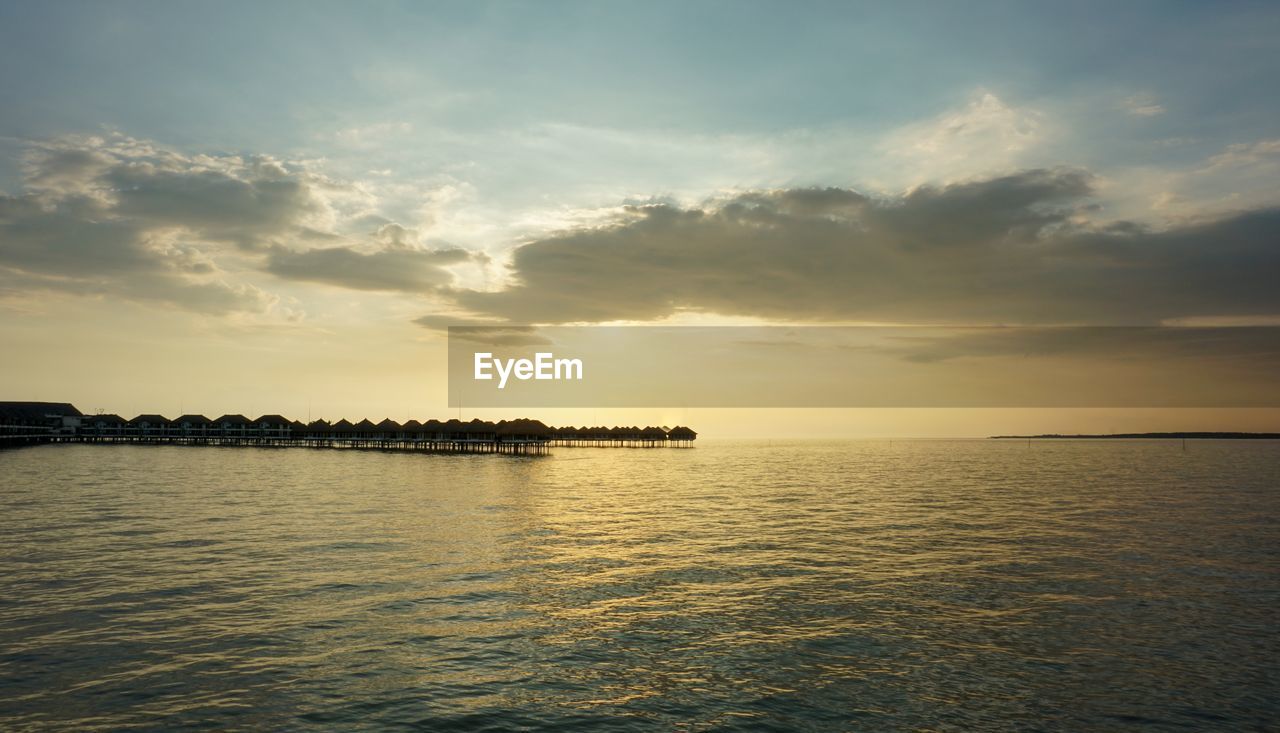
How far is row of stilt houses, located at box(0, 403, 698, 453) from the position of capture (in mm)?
135500

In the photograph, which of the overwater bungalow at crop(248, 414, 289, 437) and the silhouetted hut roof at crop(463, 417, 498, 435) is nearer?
the silhouetted hut roof at crop(463, 417, 498, 435)

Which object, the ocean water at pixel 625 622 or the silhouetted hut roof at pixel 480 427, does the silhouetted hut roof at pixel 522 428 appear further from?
the ocean water at pixel 625 622

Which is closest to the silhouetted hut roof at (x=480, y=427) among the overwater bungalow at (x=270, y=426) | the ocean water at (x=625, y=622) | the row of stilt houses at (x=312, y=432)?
the row of stilt houses at (x=312, y=432)

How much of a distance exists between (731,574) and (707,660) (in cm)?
979

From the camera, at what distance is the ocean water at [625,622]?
1377cm

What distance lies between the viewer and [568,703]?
552 inches

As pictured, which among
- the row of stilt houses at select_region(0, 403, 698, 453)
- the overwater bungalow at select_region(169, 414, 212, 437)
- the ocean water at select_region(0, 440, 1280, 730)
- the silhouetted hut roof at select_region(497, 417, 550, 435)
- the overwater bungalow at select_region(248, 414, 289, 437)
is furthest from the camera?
the overwater bungalow at select_region(248, 414, 289, 437)

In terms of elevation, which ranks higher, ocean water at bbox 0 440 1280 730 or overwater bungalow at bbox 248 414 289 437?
overwater bungalow at bbox 248 414 289 437

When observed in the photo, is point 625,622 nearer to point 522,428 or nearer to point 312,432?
point 522,428

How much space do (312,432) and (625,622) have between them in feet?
480

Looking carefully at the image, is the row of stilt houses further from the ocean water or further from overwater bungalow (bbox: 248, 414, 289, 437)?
the ocean water

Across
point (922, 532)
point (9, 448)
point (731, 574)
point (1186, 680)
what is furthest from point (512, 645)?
point (9, 448)

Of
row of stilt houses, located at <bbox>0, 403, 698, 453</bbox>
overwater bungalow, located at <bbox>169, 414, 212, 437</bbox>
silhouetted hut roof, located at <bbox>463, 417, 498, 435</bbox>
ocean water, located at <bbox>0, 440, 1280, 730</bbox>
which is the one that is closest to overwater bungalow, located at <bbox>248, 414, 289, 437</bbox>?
row of stilt houses, located at <bbox>0, 403, 698, 453</bbox>

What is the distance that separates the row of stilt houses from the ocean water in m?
93.0
